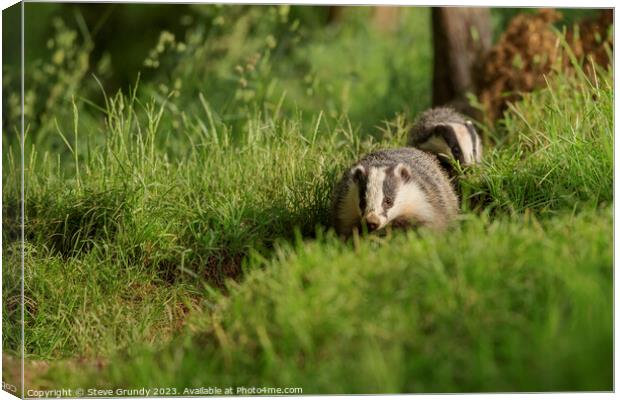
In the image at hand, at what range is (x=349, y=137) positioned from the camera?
7242 millimetres

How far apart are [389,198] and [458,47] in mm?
3800

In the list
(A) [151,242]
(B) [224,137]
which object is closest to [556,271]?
(A) [151,242]

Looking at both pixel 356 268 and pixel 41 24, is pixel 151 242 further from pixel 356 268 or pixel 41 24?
pixel 41 24

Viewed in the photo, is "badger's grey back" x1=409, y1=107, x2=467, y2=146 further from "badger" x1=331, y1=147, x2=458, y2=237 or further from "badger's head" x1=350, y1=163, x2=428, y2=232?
"badger's head" x1=350, y1=163, x2=428, y2=232

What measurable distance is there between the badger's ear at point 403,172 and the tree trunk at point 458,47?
328 cm

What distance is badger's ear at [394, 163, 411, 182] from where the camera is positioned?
6205 millimetres

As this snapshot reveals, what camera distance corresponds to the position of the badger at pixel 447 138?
7344 millimetres

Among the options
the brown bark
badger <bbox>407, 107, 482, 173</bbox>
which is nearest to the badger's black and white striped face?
badger <bbox>407, 107, 482, 173</bbox>

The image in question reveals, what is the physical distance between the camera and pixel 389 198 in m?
6.08

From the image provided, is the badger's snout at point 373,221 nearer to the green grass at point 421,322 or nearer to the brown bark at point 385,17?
the green grass at point 421,322

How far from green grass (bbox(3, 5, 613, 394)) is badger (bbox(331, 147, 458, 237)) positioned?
20cm

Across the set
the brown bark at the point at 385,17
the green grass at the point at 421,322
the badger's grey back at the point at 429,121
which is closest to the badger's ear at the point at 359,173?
the green grass at the point at 421,322

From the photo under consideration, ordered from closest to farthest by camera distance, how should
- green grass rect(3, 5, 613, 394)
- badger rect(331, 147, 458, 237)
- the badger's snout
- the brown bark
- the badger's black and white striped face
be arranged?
green grass rect(3, 5, 613, 394) → the badger's snout → badger rect(331, 147, 458, 237) → the badger's black and white striped face → the brown bark

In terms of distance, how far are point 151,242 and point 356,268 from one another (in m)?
1.70
